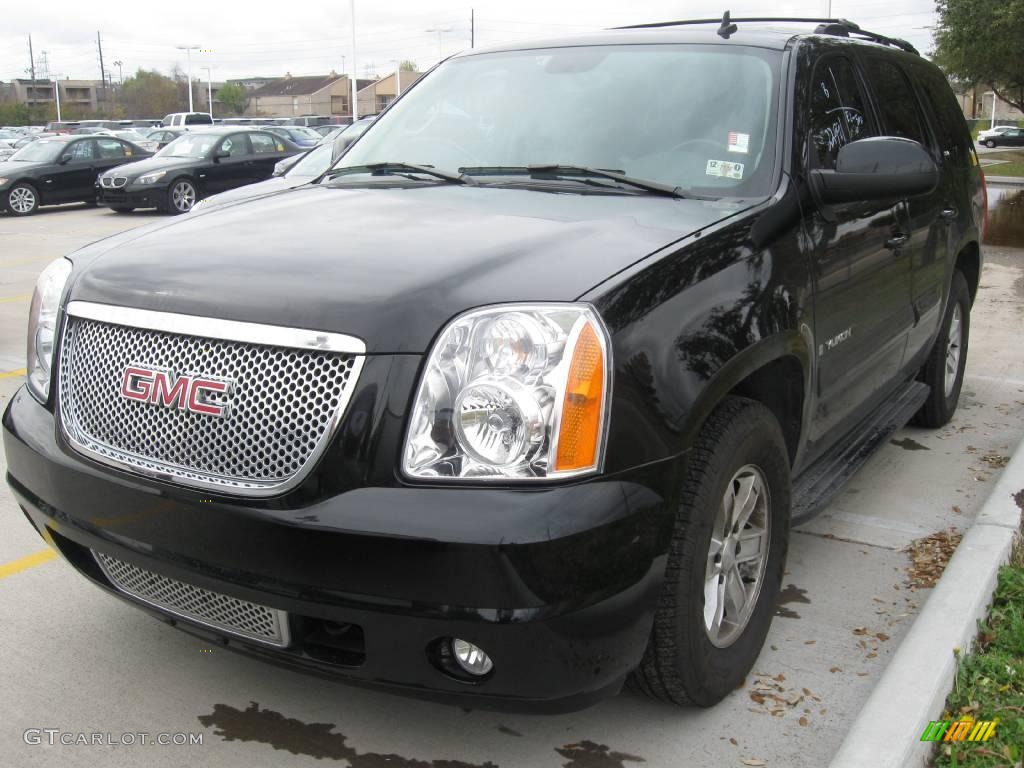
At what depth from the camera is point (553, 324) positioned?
2.36m

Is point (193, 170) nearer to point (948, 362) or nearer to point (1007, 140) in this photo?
point (948, 362)

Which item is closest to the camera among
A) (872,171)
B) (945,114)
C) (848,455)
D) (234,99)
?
(872,171)

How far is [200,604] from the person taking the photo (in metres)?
2.63

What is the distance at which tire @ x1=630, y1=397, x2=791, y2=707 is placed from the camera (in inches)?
102

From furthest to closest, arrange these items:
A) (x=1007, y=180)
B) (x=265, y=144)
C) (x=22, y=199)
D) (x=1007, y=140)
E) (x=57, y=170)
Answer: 1. (x=1007, y=140)
2. (x=1007, y=180)
3. (x=265, y=144)
4. (x=57, y=170)
5. (x=22, y=199)

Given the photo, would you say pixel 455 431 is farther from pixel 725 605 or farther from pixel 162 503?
pixel 725 605

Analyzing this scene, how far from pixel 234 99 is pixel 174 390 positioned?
118 meters

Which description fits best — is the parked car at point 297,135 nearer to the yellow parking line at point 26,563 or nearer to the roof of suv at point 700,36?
the roof of suv at point 700,36

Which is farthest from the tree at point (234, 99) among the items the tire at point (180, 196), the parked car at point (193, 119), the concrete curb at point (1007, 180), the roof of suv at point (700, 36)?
the roof of suv at point (700, 36)

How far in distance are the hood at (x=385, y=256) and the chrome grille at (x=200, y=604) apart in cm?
67

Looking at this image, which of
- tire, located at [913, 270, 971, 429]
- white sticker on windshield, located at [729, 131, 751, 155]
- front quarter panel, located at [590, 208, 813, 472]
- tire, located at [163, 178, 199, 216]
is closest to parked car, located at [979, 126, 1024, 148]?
tire, located at [163, 178, 199, 216]

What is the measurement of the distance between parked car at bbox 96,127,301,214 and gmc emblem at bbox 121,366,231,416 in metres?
17.5

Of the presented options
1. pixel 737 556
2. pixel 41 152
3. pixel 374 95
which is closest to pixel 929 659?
pixel 737 556

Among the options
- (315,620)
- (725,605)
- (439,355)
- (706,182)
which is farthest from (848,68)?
(315,620)
